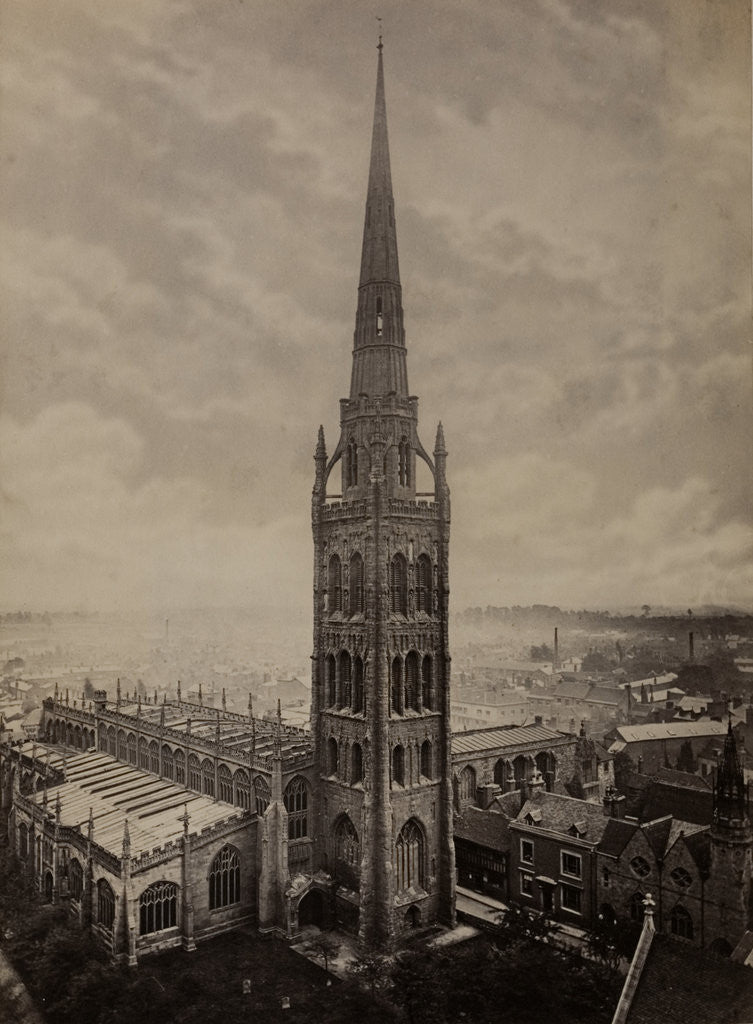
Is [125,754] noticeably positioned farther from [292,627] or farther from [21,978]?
[21,978]

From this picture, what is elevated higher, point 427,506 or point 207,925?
point 427,506

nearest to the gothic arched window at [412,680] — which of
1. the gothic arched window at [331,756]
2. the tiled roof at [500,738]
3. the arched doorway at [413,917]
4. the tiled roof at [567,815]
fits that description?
the gothic arched window at [331,756]

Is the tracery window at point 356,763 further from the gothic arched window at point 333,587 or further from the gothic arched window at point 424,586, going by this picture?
the gothic arched window at point 424,586

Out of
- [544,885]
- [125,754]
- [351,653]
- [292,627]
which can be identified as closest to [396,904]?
[544,885]

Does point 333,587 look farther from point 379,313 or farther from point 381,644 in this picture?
point 379,313


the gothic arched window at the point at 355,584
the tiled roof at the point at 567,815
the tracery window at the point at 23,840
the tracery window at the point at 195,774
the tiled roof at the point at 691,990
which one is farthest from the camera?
the tracery window at the point at 195,774

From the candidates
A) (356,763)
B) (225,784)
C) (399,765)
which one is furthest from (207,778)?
(399,765)
